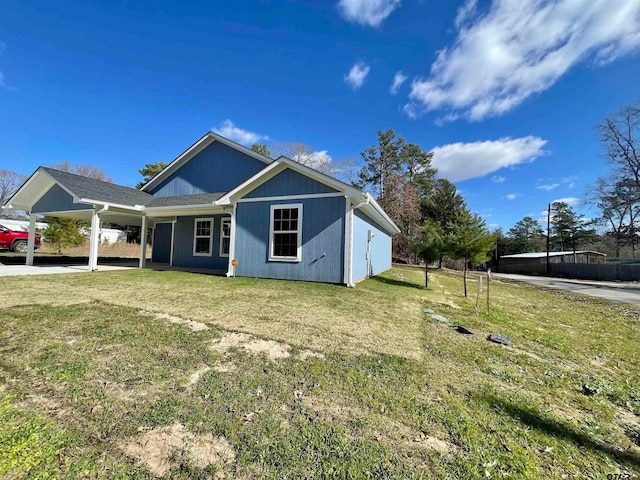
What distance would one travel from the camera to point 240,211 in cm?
960

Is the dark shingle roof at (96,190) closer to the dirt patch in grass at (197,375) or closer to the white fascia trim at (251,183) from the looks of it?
the white fascia trim at (251,183)

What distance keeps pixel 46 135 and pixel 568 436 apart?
104 feet

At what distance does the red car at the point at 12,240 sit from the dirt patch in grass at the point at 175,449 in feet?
75.9

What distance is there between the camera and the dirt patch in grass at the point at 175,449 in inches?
62.3

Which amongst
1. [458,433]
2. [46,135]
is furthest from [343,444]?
[46,135]

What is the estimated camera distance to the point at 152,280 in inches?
327

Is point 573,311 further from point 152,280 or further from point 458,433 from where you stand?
point 152,280

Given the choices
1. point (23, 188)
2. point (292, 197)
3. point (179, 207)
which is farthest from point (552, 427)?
point (23, 188)

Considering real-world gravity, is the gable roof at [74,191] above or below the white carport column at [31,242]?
above

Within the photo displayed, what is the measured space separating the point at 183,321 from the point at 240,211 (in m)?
5.84

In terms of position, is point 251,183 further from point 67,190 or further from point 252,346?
point 67,190

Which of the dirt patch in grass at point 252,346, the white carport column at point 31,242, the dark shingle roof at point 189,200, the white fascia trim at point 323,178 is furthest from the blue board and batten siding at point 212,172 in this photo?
the dirt patch in grass at point 252,346

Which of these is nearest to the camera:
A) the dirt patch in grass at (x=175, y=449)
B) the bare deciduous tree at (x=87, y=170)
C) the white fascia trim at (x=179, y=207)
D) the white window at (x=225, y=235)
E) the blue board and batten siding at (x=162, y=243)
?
the dirt patch in grass at (x=175, y=449)

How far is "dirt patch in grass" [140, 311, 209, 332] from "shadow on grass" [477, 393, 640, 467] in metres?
3.66
